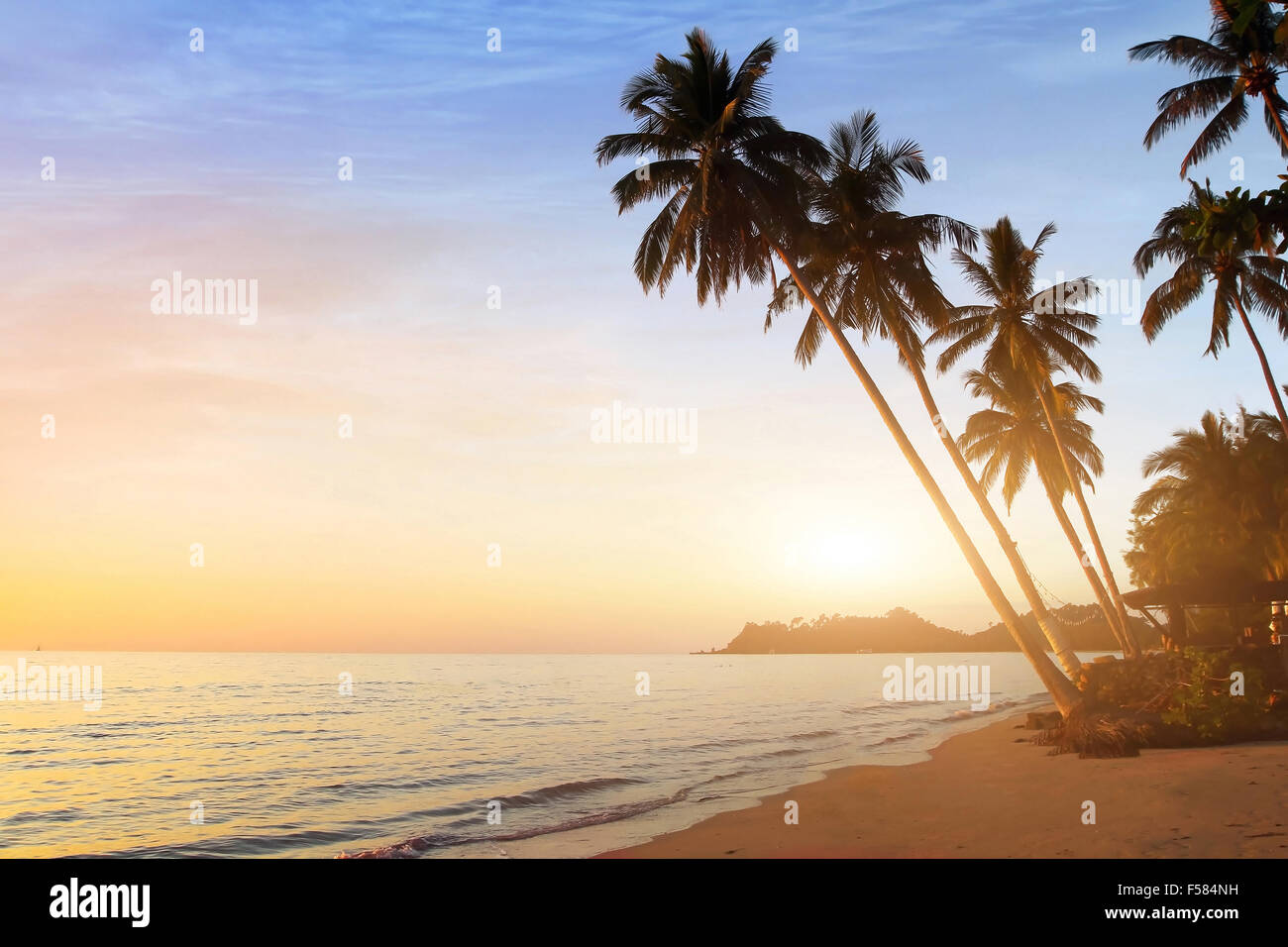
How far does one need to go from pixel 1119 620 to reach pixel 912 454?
14074 millimetres

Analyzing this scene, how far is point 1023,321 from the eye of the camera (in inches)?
1029

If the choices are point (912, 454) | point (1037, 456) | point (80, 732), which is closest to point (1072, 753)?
point (912, 454)

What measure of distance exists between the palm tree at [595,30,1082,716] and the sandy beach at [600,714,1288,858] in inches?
192

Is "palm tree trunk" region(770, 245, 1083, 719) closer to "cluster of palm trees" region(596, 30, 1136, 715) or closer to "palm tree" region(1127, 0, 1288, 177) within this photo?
"cluster of palm trees" region(596, 30, 1136, 715)

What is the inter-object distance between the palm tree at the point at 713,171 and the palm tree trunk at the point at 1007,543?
3.61ft

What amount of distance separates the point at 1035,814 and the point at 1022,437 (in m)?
23.1

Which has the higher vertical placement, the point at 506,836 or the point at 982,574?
the point at 982,574

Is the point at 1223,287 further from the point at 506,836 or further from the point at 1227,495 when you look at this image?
the point at 506,836

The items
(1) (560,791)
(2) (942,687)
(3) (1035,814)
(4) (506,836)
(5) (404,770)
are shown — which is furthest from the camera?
(2) (942,687)

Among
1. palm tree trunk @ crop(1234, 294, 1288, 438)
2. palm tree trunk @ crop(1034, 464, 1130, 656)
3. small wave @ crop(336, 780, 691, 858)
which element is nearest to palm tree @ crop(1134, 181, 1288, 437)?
palm tree trunk @ crop(1234, 294, 1288, 438)

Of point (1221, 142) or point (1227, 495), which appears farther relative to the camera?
point (1227, 495)
